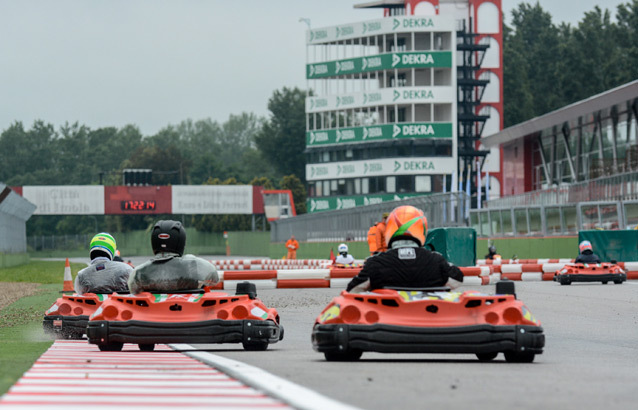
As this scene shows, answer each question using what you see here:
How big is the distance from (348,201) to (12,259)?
5385cm

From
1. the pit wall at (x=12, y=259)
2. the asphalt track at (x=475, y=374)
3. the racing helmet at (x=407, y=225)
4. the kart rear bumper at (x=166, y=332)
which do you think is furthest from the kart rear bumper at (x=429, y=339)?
the pit wall at (x=12, y=259)

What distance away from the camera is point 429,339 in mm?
9797

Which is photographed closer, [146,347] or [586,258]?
[146,347]

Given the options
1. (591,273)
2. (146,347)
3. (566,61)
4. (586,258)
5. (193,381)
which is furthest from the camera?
(566,61)

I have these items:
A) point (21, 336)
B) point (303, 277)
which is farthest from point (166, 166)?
point (21, 336)

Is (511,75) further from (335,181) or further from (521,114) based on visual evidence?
(335,181)

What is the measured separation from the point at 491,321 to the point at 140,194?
329ft

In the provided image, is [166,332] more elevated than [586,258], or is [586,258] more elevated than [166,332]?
[586,258]

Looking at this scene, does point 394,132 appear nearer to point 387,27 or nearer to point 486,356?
point 387,27

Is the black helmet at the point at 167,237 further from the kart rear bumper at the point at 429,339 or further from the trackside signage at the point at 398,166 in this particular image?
the trackside signage at the point at 398,166

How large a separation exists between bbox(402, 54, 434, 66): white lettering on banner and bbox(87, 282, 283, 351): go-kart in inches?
3684

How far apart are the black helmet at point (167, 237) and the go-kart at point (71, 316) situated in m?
1.95

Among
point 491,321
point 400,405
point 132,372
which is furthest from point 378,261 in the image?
point 400,405

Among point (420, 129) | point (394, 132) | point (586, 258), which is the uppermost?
point (420, 129)
